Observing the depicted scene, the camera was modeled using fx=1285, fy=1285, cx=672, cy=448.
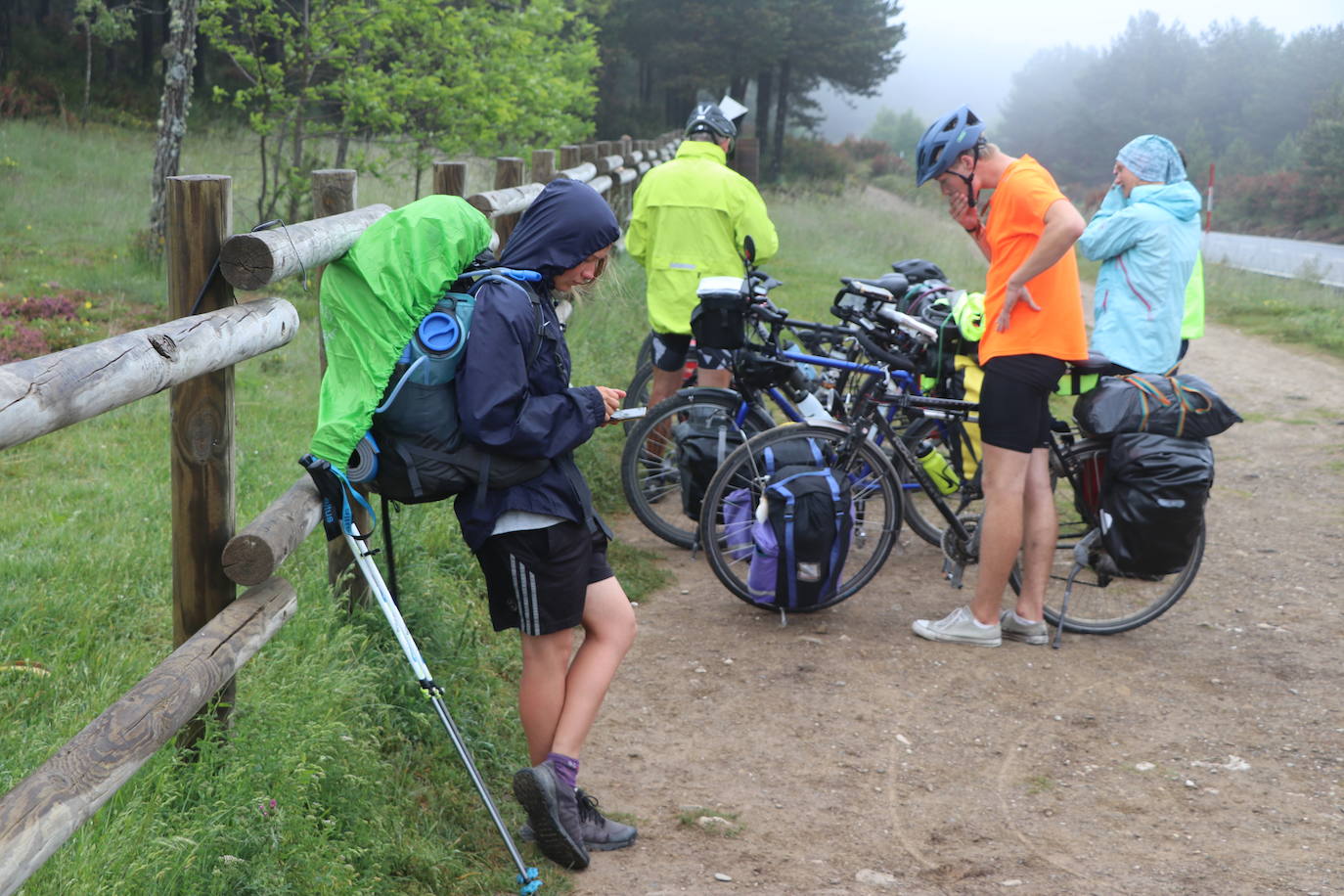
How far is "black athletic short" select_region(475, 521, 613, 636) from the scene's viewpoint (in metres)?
3.28

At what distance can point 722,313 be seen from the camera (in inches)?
234

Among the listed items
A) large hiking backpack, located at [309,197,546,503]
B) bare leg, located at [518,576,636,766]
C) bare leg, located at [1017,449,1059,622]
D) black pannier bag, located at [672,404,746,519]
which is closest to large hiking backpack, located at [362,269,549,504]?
large hiking backpack, located at [309,197,546,503]

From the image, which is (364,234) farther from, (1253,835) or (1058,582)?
(1058,582)

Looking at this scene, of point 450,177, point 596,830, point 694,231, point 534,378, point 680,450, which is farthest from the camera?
point 694,231

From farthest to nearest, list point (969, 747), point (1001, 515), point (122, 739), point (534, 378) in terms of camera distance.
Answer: point (1001, 515)
point (969, 747)
point (534, 378)
point (122, 739)

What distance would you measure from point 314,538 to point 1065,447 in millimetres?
3108

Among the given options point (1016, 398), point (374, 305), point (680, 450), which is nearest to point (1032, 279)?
point (1016, 398)

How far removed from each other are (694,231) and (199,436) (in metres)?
4.14

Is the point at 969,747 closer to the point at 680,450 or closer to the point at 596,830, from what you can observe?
the point at 596,830

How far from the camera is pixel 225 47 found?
11.8 m

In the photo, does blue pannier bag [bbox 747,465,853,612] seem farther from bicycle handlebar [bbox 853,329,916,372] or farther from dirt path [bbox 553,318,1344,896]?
bicycle handlebar [bbox 853,329,916,372]

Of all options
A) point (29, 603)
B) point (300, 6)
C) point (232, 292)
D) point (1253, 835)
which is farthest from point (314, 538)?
point (300, 6)

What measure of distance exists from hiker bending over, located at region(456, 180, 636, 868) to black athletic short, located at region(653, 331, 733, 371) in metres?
3.26

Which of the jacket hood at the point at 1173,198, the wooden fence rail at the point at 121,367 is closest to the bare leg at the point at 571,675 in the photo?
the wooden fence rail at the point at 121,367
